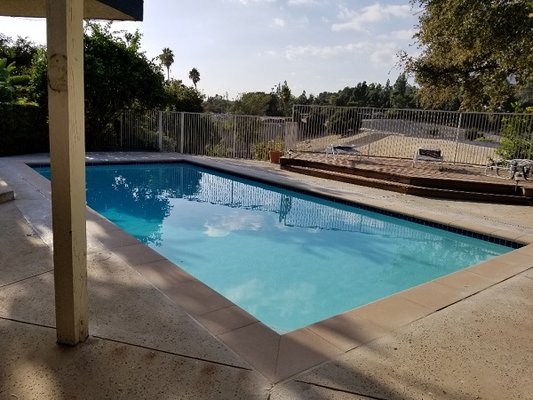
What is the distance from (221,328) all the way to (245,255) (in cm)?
337

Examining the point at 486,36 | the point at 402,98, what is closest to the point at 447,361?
the point at 486,36

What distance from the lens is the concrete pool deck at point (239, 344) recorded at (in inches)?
91.0

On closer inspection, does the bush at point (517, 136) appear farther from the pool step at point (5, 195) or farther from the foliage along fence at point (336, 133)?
the pool step at point (5, 195)

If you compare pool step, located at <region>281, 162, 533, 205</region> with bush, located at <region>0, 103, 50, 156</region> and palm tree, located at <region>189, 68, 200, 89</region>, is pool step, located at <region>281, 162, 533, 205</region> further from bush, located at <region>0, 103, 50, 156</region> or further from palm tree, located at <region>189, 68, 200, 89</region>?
palm tree, located at <region>189, 68, 200, 89</region>

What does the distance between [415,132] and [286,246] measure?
9416 millimetres

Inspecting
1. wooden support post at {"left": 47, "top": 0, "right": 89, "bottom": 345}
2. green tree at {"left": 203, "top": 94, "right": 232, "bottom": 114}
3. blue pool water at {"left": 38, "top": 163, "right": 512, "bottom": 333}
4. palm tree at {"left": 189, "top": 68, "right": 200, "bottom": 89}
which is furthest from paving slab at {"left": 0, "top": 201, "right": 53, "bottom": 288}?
palm tree at {"left": 189, "top": 68, "right": 200, "bottom": 89}

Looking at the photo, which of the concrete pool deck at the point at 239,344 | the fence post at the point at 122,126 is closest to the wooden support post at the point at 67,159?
the concrete pool deck at the point at 239,344

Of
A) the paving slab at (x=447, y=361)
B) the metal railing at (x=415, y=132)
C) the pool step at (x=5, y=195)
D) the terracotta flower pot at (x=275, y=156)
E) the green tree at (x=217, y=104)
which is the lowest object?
the paving slab at (x=447, y=361)

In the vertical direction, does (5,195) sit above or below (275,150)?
below

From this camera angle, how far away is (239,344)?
2.77 m

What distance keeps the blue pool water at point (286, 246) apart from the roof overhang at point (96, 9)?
124 inches

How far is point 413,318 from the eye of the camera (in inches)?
132

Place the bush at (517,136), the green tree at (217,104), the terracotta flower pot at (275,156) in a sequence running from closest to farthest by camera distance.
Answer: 1. the bush at (517,136)
2. the terracotta flower pot at (275,156)
3. the green tree at (217,104)

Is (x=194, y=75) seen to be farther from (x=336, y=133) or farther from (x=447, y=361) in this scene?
(x=447, y=361)
